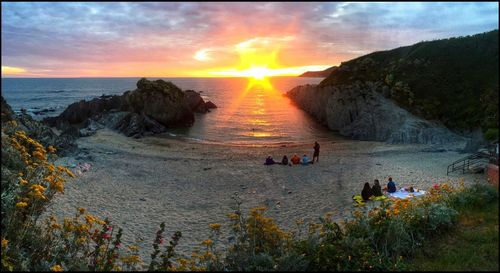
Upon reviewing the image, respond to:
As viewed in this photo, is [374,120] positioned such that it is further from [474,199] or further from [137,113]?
[474,199]

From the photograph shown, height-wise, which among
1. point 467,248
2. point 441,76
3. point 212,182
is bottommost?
point 212,182

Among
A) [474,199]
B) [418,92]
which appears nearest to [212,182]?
[474,199]

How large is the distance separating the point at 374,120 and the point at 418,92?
22.2 ft

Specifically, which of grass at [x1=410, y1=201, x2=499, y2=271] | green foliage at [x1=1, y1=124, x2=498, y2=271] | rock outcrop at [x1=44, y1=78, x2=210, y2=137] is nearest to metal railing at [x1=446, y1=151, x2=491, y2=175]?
green foliage at [x1=1, y1=124, x2=498, y2=271]

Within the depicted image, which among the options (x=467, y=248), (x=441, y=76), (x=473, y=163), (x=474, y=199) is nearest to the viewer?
(x=467, y=248)

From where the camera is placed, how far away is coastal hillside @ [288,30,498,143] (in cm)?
3725

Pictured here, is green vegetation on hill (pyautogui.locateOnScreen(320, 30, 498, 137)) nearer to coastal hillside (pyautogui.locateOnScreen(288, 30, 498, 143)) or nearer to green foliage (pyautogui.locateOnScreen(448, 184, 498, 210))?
coastal hillside (pyautogui.locateOnScreen(288, 30, 498, 143))

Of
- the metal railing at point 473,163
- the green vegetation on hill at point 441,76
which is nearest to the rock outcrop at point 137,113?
the green vegetation on hill at point 441,76

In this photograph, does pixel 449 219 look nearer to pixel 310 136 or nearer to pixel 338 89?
pixel 310 136

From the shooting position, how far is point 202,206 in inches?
660

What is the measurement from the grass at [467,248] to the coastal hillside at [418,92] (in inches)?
1163

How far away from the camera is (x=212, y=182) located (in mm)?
21531

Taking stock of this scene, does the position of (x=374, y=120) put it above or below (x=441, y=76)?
below

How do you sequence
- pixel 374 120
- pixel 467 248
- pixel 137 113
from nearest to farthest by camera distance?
pixel 467 248 → pixel 374 120 → pixel 137 113
